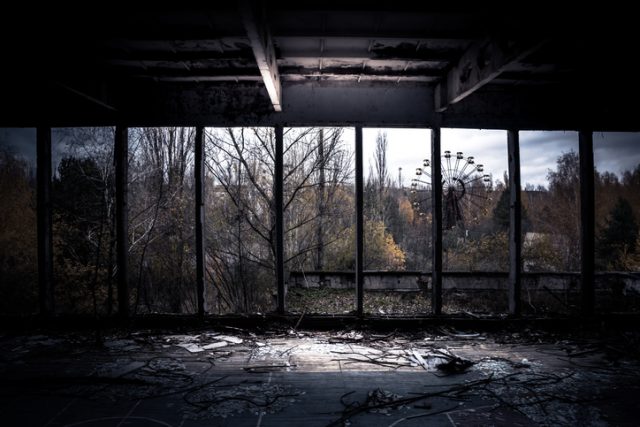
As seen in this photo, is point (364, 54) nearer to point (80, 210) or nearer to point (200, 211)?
point (200, 211)

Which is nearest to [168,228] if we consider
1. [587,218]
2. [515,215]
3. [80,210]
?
[80,210]

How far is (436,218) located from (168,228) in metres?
10.9

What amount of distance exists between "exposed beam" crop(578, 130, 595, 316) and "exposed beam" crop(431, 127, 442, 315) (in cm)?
225

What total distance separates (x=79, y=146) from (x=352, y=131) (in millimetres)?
8870

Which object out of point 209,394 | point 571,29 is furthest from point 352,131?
point 209,394

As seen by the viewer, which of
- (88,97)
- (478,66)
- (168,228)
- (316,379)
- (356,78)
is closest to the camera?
(316,379)

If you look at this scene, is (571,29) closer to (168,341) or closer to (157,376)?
(157,376)

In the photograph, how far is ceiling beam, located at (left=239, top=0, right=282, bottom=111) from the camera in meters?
2.84

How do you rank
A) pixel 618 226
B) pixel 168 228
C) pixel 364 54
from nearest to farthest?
pixel 364 54, pixel 168 228, pixel 618 226

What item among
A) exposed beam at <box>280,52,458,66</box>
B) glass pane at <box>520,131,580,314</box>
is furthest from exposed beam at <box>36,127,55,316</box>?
glass pane at <box>520,131,580,314</box>

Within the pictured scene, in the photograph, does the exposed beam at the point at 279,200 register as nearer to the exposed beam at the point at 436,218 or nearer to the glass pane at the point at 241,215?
the exposed beam at the point at 436,218

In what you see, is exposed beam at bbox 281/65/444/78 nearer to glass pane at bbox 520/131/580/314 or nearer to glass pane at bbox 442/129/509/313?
glass pane at bbox 442/129/509/313

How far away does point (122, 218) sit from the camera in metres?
5.40

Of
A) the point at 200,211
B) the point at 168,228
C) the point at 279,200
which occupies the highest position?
the point at 279,200
